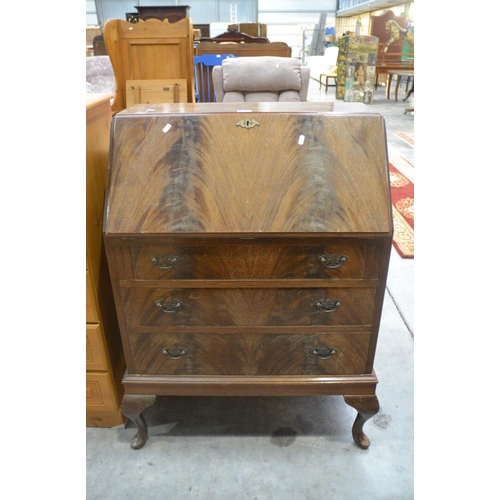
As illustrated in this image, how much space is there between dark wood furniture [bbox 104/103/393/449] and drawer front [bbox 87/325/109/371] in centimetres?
14

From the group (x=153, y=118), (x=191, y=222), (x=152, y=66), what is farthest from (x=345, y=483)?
(x=152, y=66)

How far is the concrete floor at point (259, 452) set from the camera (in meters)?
1.47

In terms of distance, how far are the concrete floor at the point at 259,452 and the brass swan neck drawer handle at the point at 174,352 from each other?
0.44 metres

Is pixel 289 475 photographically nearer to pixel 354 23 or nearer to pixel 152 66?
pixel 152 66

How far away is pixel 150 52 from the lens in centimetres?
Result: 419

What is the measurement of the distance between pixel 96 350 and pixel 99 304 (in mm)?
187

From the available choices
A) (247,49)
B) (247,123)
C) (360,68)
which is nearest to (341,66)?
(360,68)

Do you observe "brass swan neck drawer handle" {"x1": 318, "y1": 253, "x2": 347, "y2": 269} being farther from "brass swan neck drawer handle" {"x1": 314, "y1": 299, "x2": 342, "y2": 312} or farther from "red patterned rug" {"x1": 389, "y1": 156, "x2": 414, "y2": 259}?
"red patterned rug" {"x1": 389, "y1": 156, "x2": 414, "y2": 259}

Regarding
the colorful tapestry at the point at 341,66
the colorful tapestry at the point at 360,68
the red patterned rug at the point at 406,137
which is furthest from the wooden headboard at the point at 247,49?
the colorful tapestry at the point at 341,66

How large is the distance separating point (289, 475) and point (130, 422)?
69cm

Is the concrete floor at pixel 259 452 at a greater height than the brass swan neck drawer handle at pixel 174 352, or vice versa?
the brass swan neck drawer handle at pixel 174 352

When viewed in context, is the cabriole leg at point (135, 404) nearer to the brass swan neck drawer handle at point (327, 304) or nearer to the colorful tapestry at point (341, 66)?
the brass swan neck drawer handle at point (327, 304)

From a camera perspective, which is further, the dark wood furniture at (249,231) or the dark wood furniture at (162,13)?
the dark wood furniture at (162,13)

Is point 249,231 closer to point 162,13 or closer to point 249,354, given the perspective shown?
point 249,354
